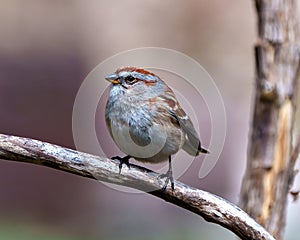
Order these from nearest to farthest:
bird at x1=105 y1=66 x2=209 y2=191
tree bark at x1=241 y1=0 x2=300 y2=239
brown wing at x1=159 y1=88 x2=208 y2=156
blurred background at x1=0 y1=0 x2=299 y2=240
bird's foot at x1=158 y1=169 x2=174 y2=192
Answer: bird's foot at x1=158 y1=169 x2=174 y2=192
bird at x1=105 y1=66 x2=209 y2=191
brown wing at x1=159 y1=88 x2=208 y2=156
tree bark at x1=241 y1=0 x2=300 y2=239
blurred background at x1=0 y1=0 x2=299 y2=240

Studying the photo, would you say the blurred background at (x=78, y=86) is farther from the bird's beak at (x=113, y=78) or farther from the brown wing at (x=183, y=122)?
the bird's beak at (x=113, y=78)

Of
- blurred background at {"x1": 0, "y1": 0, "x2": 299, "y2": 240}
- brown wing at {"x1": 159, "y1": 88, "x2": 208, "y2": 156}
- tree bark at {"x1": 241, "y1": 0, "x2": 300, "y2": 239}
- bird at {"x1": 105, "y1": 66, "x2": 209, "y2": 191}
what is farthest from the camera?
blurred background at {"x1": 0, "y1": 0, "x2": 299, "y2": 240}

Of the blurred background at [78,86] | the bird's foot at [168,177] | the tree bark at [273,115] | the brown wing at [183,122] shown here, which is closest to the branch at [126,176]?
the bird's foot at [168,177]

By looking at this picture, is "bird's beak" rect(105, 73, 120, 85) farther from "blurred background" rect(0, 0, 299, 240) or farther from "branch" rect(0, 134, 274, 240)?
"blurred background" rect(0, 0, 299, 240)

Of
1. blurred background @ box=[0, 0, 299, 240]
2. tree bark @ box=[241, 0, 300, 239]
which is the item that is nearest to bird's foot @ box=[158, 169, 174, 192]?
tree bark @ box=[241, 0, 300, 239]

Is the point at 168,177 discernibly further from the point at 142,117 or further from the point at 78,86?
the point at 78,86

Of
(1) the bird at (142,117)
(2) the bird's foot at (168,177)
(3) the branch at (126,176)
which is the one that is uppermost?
(1) the bird at (142,117)
